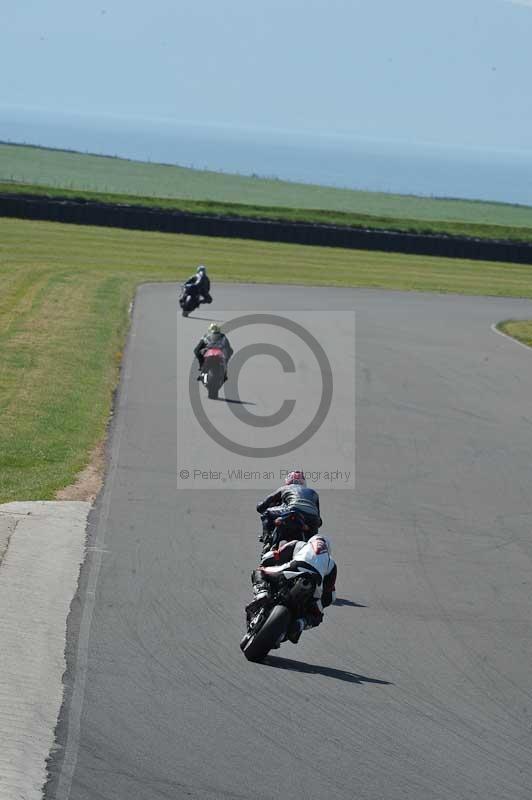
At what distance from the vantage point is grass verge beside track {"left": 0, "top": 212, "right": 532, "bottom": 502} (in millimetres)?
19500

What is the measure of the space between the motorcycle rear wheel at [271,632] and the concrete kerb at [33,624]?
4.90ft

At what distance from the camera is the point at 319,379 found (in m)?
26.9

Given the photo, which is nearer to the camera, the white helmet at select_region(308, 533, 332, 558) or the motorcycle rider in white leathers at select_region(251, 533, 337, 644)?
the motorcycle rider in white leathers at select_region(251, 533, 337, 644)

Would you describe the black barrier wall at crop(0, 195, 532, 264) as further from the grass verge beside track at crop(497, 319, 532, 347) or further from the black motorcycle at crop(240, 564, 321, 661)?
the black motorcycle at crop(240, 564, 321, 661)

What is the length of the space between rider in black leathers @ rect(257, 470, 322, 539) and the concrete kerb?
1.93m

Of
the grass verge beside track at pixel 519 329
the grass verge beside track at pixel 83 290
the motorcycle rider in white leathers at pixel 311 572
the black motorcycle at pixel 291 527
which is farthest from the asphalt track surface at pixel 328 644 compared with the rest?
the grass verge beside track at pixel 519 329

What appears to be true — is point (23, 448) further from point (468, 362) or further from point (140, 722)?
point (468, 362)

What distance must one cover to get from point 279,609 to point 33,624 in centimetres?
219

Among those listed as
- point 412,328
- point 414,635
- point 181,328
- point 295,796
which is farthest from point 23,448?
point 412,328

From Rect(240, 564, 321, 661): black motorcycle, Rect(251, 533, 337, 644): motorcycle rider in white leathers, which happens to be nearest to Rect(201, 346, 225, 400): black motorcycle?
Rect(251, 533, 337, 644): motorcycle rider in white leathers

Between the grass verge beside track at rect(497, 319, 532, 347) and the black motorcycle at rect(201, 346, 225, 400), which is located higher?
the grass verge beside track at rect(497, 319, 532, 347)

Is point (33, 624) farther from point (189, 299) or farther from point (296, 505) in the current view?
point (189, 299)

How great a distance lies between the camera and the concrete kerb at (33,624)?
27.0ft

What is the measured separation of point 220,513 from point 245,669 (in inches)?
224
